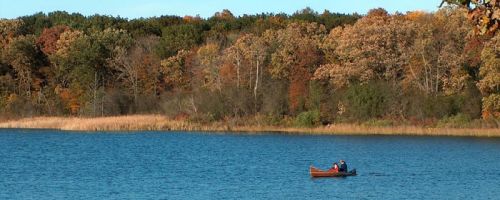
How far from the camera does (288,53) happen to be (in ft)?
234

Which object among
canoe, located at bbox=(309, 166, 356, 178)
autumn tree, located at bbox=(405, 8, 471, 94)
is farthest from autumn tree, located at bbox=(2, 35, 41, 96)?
canoe, located at bbox=(309, 166, 356, 178)

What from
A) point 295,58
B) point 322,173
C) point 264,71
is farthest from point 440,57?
point 322,173

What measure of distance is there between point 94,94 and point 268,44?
1545cm

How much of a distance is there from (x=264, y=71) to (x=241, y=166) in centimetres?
3376

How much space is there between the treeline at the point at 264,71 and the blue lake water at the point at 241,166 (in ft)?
13.0

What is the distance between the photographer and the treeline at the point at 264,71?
6206 cm

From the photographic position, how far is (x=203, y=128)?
217 feet

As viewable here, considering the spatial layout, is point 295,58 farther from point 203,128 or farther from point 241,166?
point 241,166

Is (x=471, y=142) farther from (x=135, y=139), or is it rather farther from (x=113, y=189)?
(x=113, y=189)

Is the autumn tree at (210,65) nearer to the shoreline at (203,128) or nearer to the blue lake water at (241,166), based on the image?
the shoreline at (203,128)

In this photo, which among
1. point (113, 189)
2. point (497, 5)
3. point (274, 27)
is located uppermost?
point (274, 27)

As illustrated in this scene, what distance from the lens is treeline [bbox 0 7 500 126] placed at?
6206 cm

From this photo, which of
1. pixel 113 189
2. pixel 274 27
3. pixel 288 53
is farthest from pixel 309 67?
pixel 113 189

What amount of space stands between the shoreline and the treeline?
0.94 m
